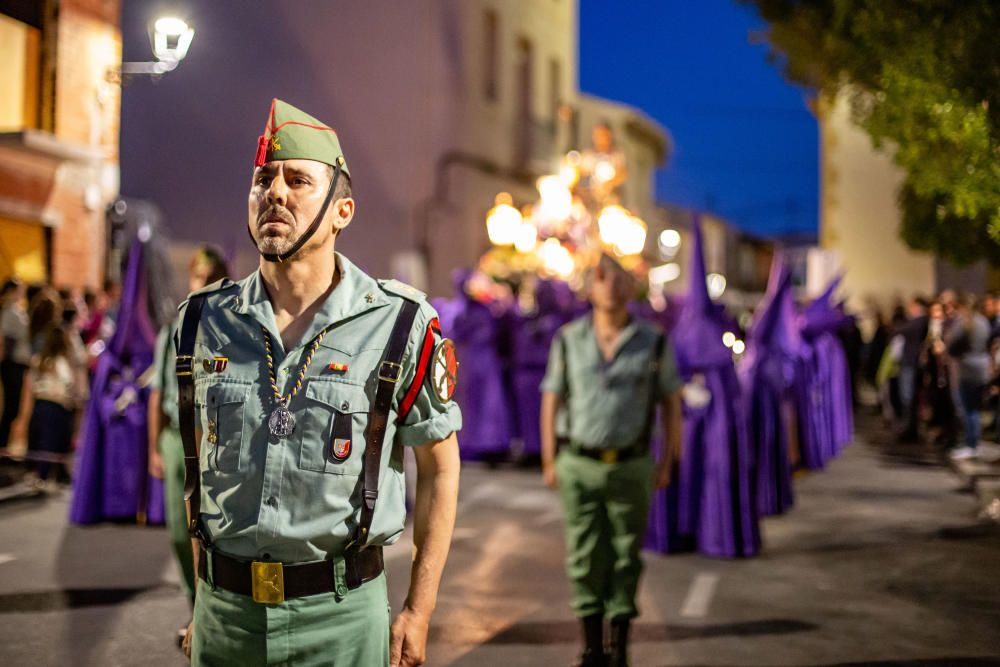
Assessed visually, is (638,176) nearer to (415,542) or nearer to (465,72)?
(465,72)

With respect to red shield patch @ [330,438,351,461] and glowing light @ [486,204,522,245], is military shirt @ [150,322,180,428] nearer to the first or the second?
red shield patch @ [330,438,351,461]

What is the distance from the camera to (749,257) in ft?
258

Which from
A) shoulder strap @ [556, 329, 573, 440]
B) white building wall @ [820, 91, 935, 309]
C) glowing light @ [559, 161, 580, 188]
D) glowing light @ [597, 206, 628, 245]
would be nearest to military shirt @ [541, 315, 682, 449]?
shoulder strap @ [556, 329, 573, 440]

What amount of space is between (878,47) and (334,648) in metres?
6.41

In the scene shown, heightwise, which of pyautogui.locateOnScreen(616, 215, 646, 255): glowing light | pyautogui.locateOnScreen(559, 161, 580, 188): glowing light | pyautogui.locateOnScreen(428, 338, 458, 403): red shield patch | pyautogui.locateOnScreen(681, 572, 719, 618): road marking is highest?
pyautogui.locateOnScreen(559, 161, 580, 188): glowing light

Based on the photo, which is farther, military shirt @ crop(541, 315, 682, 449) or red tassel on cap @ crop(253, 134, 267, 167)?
military shirt @ crop(541, 315, 682, 449)

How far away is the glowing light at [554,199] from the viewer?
25422mm

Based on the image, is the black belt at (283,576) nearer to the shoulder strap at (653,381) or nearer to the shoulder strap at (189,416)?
the shoulder strap at (189,416)

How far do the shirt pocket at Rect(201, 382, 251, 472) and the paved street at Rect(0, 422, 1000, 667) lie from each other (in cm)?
319

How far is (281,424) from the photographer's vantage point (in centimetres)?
255

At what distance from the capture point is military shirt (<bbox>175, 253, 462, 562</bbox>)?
8.32ft

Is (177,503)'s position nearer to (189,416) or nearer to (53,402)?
(189,416)

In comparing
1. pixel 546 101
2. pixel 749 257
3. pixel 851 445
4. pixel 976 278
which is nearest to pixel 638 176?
pixel 546 101

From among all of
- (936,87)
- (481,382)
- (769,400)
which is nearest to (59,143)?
(481,382)
